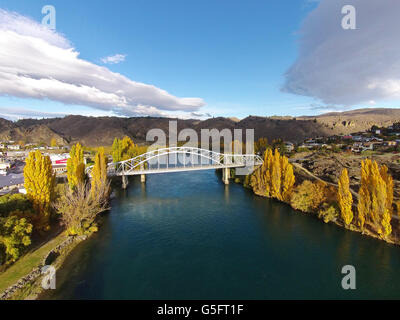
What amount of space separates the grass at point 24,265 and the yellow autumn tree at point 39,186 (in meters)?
2.52

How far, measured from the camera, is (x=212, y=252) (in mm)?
18562

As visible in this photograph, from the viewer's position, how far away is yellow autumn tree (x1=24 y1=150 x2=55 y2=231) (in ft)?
61.0

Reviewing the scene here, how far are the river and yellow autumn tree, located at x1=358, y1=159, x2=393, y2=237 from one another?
185 centimetres

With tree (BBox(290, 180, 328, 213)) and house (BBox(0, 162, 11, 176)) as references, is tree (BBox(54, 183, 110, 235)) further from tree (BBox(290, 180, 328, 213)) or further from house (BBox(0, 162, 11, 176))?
house (BBox(0, 162, 11, 176))

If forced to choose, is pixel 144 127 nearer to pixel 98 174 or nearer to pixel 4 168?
pixel 4 168

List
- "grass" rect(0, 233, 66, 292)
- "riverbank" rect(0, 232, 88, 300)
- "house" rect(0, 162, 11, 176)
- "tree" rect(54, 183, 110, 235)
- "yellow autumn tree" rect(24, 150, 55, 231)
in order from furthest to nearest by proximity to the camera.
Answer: "house" rect(0, 162, 11, 176), "tree" rect(54, 183, 110, 235), "yellow autumn tree" rect(24, 150, 55, 231), "grass" rect(0, 233, 66, 292), "riverbank" rect(0, 232, 88, 300)

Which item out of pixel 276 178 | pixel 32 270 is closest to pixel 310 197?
pixel 276 178

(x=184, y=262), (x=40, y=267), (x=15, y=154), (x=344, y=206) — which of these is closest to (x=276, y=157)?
(x=344, y=206)

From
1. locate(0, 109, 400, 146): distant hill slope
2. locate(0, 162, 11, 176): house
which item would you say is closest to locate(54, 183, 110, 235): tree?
locate(0, 162, 11, 176): house

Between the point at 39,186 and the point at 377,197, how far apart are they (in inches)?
1230

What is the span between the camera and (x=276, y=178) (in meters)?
31.9

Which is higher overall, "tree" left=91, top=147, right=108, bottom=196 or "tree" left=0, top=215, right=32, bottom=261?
"tree" left=91, top=147, right=108, bottom=196

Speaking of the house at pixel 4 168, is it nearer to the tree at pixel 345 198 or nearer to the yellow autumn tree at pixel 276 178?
the yellow autumn tree at pixel 276 178
